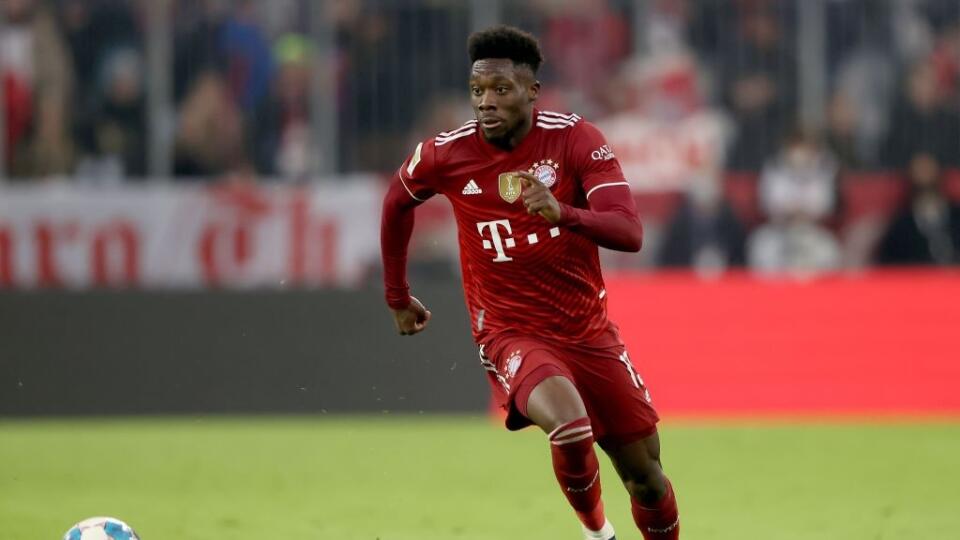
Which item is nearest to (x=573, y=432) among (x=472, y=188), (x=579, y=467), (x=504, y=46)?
(x=579, y=467)

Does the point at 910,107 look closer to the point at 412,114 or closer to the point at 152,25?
the point at 412,114

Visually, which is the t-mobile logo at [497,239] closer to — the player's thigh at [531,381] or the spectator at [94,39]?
the player's thigh at [531,381]

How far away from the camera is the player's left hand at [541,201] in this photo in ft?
20.7

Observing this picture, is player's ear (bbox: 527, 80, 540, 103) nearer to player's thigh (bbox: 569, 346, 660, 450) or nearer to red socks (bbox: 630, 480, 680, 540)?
player's thigh (bbox: 569, 346, 660, 450)

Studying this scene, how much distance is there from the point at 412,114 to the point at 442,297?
204cm

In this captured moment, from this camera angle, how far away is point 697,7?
49.8ft

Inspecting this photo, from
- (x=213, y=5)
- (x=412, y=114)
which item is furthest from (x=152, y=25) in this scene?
(x=412, y=114)

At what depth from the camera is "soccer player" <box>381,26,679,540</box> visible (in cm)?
686

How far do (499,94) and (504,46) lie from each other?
21cm

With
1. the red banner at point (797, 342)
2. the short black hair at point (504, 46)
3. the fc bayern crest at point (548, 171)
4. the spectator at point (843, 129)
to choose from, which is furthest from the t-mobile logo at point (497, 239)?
the spectator at point (843, 129)

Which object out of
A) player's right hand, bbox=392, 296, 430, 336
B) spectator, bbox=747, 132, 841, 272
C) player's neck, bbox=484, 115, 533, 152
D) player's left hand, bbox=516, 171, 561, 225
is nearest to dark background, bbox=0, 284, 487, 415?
spectator, bbox=747, 132, 841, 272

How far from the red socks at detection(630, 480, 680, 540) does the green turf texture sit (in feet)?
3.97

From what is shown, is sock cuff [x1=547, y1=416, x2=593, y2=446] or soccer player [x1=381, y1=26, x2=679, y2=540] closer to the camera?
sock cuff [x1=547, y1=416, x2=593, y2=446]

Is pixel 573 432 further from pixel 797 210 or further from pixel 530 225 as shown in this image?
pixel 797 210
